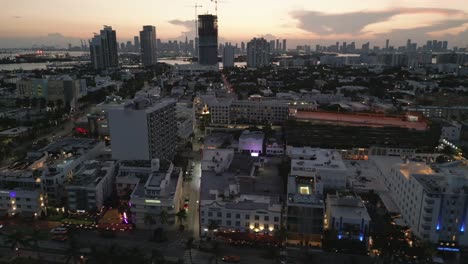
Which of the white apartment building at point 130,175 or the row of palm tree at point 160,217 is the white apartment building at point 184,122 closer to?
the white apartment building at point 130,175

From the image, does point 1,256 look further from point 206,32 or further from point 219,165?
point 206,32

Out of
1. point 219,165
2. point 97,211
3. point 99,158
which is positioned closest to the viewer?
point 97,211

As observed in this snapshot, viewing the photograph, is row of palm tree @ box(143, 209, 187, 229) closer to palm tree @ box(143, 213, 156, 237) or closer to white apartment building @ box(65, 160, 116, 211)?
palm tree @ box(143, 213, 156, 237)

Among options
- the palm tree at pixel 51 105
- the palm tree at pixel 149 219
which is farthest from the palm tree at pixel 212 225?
the palm tree at pixel 51 105

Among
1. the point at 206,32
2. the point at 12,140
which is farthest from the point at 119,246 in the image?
the point at 206,32

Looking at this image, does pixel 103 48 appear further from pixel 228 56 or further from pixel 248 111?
pixel 248 111

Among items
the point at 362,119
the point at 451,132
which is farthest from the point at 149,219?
the point at 451,132
